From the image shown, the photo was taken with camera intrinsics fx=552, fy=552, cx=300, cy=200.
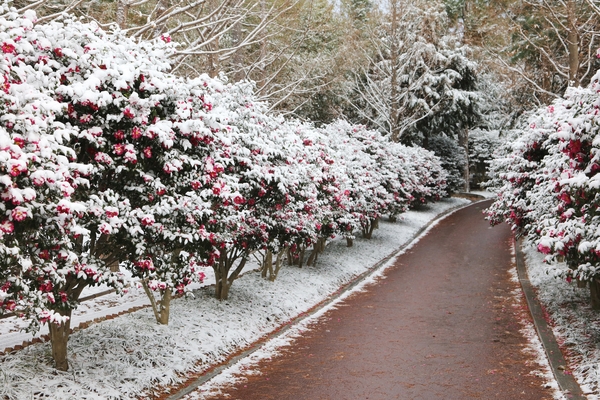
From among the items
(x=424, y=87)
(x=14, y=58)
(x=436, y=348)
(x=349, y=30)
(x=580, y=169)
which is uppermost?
(x=349, y=30)

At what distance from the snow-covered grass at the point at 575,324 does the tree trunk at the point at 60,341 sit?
235 inches

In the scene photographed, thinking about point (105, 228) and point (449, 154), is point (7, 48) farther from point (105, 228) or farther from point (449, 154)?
point (449, 154)

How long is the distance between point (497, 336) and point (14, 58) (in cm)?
816

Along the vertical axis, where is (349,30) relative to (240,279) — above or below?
above

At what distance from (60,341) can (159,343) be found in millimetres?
1593

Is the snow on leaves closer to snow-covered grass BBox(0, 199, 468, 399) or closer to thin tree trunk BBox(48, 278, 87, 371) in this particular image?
snow-covered grass BBox(0, 199, 468, 399)

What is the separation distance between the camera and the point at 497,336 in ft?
30.4

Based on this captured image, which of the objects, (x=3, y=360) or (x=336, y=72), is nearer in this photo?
(x=3, y=360)

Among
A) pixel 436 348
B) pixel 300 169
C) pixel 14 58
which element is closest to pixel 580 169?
pixel 436 348

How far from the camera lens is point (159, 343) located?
760 cm

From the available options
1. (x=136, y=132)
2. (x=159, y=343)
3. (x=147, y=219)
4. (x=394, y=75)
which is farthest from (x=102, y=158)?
(x=394, y=75)

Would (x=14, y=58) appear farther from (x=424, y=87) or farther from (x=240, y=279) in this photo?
(x=424, y=87)

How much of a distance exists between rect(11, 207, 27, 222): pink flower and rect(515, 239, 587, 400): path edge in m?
5.99

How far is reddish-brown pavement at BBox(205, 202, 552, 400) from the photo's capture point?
267 inches
